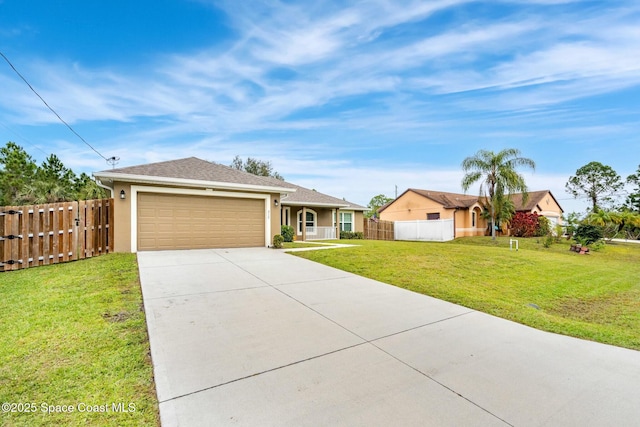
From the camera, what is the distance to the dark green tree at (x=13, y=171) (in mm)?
18828

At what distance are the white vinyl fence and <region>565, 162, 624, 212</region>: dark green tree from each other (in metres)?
25.9

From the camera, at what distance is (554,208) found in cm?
2692

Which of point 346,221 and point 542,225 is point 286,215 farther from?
point 542,225

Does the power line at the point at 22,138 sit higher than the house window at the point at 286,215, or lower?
higher

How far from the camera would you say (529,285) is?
25.1ft

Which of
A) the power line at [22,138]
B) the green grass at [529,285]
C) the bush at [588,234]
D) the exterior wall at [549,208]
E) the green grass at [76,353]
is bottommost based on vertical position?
the green grass at [529,285]

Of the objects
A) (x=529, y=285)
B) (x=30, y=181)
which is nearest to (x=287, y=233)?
(x=529, y=285)

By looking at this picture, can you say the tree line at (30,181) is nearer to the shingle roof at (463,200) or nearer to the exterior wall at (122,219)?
the exterior wall at (122,219)

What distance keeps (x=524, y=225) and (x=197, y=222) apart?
78.2 ft

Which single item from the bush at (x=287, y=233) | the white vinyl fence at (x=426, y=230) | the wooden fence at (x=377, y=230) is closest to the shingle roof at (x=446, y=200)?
the white vinyl fence at (x=426, y=230)

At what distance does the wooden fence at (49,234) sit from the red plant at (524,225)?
86.6 feet

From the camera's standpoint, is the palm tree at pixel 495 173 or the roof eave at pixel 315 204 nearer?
the roof eave at pixel 315 204

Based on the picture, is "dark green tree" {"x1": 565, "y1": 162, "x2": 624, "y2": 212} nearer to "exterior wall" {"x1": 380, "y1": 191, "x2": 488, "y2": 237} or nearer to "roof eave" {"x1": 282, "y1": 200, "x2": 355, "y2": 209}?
"exterior wall" {"x1": 380, "y1": 191, "x2": 488, "y2": 237}

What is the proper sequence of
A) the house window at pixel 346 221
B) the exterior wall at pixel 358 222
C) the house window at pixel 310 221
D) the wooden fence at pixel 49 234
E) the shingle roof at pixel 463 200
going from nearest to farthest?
the wooden fence at pixel 49 234 < the house window at pixel 310 221 < the house window at pixel 346 221 < the exterior wall at pixel 358 222 < the shingle roof at pixel 463 200
